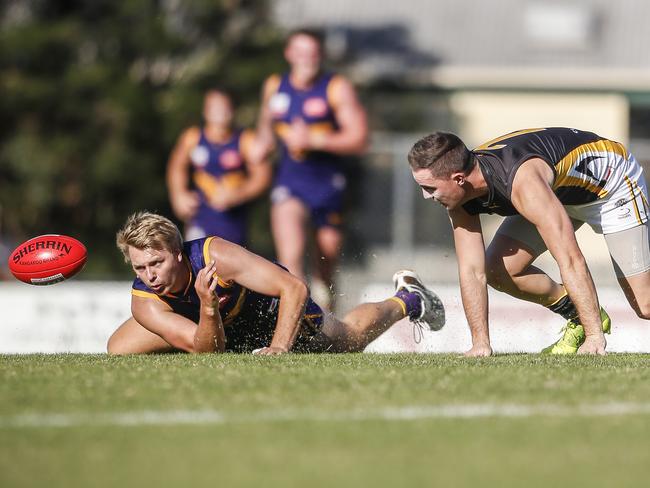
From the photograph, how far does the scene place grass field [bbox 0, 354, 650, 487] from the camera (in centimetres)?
329

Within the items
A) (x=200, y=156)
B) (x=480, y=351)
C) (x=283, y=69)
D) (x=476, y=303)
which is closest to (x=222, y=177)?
(x=200, y=156)

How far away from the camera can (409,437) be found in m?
3.75

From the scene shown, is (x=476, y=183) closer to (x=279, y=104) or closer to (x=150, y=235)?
(x=150, y=235)

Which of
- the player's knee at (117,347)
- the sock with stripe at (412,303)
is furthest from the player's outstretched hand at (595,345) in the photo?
the player's knee at (117,347)

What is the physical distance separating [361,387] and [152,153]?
15.6 m

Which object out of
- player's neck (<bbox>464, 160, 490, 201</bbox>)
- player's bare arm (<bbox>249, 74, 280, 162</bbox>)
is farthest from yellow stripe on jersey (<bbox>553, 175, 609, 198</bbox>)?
player's bare arm (<bbox>249, 74, 280, 162</bbox>)

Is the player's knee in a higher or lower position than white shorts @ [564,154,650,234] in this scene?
lower

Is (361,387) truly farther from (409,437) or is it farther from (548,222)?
(548,222)

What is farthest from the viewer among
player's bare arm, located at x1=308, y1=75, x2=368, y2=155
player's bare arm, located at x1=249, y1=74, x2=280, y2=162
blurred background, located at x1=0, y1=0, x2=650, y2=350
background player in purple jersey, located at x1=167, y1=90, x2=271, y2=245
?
blurred background, located at x1=0, y1=0, x2=650, y2=350

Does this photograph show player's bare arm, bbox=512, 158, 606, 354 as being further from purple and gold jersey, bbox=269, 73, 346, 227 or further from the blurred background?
the blurred background

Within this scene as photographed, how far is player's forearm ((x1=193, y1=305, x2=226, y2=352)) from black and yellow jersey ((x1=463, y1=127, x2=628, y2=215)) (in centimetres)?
154

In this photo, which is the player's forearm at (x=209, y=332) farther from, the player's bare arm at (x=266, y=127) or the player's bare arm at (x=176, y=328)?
the player's bare arm at (x=266, y=127)

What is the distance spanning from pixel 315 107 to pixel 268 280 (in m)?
3.06

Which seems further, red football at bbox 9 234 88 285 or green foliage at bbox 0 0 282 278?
green foliage at bbox 0 0 282 278
